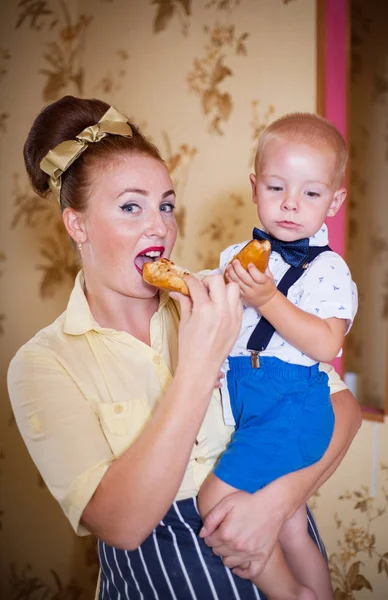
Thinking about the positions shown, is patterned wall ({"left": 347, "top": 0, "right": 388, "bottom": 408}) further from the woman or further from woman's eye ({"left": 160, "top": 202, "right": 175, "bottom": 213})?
woman's eye ({"left": 160, "top": 202, "right": 175, "bottom": 213})

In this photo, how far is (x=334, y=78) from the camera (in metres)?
2.15

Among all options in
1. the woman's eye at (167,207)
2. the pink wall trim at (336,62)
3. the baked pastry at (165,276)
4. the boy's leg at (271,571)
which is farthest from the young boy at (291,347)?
the pink wall trim at (336,62)

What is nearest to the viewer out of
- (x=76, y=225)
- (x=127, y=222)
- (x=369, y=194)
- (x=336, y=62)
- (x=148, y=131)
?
(x=127, y=222)

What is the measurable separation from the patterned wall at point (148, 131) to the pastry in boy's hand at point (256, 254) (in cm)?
111

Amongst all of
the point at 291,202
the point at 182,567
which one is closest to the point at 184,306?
the point at 291,202

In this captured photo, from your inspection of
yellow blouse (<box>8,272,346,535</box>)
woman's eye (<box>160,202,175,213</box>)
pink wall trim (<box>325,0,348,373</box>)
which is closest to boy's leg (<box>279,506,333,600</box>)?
yellow blouse (<box>8,272,346,535</box>)

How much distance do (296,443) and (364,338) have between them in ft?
7.56

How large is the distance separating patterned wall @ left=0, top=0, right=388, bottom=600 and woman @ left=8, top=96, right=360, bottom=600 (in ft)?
2.69

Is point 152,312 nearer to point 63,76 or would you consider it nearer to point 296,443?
point 296,443

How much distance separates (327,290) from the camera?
4.34ft

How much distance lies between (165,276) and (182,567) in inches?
25.1

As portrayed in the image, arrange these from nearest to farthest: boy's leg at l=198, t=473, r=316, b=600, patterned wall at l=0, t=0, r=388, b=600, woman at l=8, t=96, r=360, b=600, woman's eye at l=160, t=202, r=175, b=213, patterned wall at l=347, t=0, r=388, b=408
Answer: woman at l=8, t=96, r=360, b=600 < boy's leg at l=198, t=473, r=316, b=600 < woman's eye at l=160, t=202, r=175, b=213 < patterned wall at l=0, t=0, r=388, b=600 < patterned wall at l=347, t=0, r=388, b=408

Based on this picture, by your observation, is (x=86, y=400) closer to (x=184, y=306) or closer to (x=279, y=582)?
(x=184, y=306)

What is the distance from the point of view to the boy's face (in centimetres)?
136
